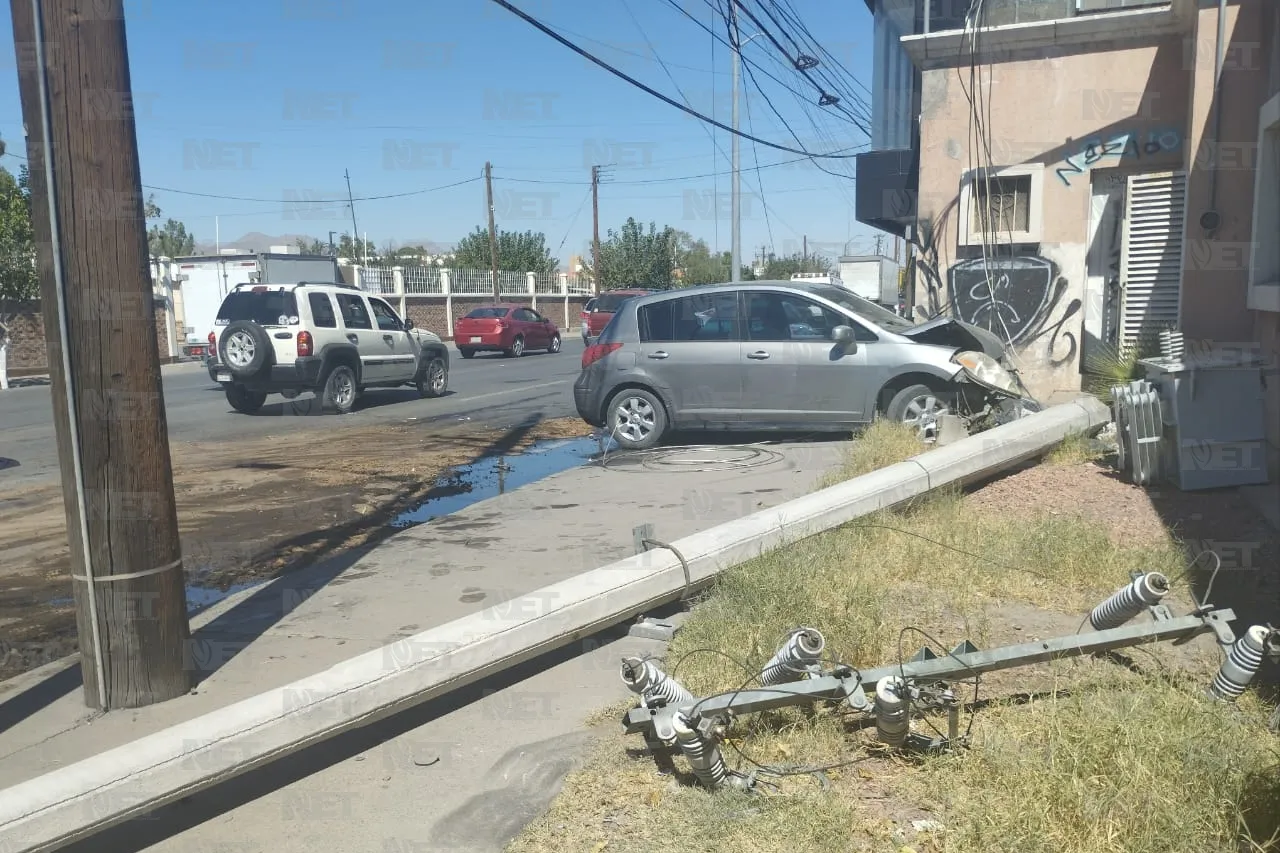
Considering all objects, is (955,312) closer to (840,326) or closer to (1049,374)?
(1049,374)

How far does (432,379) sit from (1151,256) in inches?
463

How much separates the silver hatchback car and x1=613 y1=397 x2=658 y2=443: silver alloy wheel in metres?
0.01

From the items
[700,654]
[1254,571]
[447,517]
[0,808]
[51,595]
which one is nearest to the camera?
[0,808]

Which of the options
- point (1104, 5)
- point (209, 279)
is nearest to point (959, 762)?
point (1104, 5)

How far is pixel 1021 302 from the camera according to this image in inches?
472

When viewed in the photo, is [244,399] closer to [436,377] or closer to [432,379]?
[432,379]

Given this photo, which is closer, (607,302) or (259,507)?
(259,507)

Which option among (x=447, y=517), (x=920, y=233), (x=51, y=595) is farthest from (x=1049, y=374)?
(x=51, y=595)

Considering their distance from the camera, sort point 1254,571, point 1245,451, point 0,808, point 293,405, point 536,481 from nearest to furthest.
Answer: point 0,808 < point 1254,571 < point 1245,451 < point 536,481 < point 293,405

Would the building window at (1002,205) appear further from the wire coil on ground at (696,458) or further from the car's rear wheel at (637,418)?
the car's rear wheel at (637,418)

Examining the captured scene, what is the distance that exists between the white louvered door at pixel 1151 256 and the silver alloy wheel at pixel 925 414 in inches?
101

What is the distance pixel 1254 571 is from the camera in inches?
209

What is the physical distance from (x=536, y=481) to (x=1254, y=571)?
→ 19.6 feet

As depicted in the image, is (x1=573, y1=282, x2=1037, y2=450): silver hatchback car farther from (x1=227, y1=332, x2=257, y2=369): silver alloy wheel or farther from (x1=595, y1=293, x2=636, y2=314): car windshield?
(x1=595, y1=293, x2=636, y2=314): car windshield
